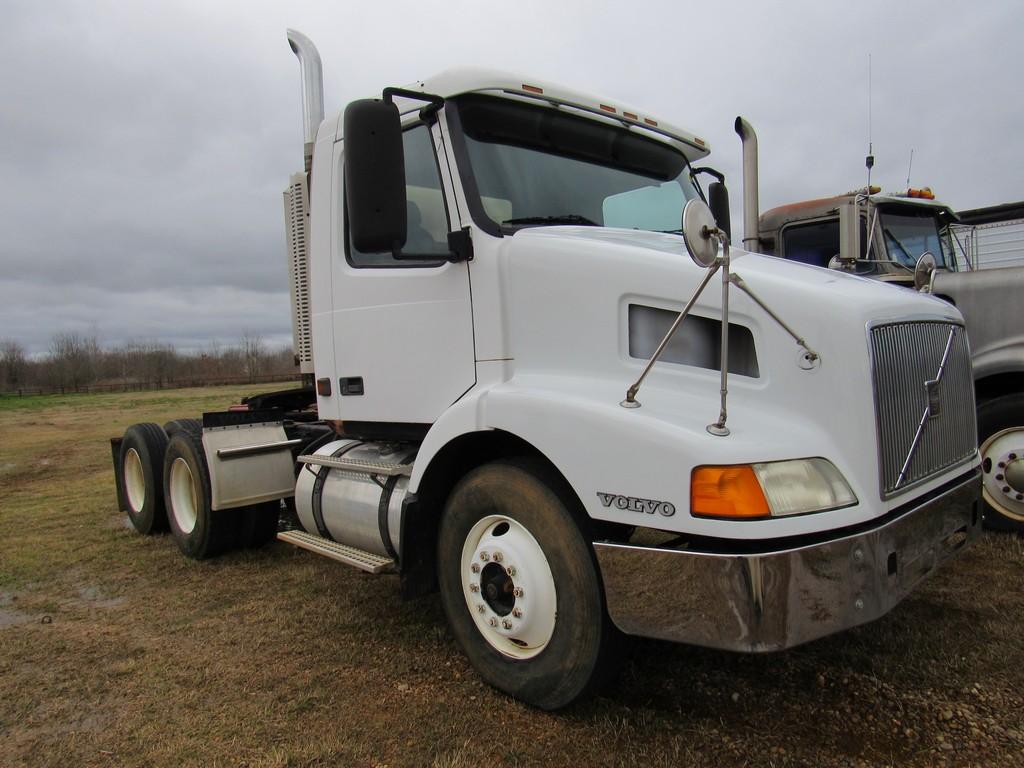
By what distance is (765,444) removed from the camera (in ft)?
7.91

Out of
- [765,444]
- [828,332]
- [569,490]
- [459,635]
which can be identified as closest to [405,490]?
[459,635]

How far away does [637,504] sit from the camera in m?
2.52

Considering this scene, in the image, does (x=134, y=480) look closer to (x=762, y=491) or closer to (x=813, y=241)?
(x=762, y=491)

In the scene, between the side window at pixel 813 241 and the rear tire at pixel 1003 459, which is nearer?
the rear tire at pixel 1003 459

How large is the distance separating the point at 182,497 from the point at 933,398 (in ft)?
17.7

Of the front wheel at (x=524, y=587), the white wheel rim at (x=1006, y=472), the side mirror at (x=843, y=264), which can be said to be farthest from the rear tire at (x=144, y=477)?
the white wheel rim at (x=1006, y=472)

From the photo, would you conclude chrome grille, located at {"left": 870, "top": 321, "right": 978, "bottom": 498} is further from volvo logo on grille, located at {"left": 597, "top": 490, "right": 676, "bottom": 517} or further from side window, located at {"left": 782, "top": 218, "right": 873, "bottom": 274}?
side window, located at {"left": 782, "top": 218, "right": 873, "bottom": 274}

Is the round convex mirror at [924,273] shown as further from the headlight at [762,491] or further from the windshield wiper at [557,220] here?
the headlight at [762,491]

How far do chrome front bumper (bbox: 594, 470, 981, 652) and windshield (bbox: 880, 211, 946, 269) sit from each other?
4.72 meters

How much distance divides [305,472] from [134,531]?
3.07 m

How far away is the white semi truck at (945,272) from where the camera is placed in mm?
4660

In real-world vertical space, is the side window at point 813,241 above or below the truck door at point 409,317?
above

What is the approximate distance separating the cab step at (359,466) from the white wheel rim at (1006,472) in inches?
156

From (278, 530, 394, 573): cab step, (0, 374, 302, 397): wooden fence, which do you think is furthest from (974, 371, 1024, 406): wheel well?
(0, 374, 302, 397): wooden fence
